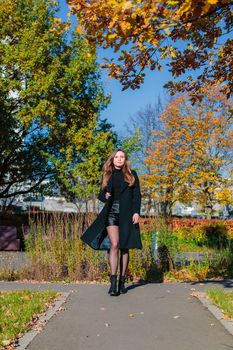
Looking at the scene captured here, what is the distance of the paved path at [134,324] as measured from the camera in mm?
4168

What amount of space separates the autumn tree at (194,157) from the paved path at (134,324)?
722 inches

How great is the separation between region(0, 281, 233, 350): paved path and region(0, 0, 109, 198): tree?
14032 mm

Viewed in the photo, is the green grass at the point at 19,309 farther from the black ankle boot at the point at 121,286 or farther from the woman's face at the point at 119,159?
the woman's face at the point at 119,159

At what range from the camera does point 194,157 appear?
26031mm

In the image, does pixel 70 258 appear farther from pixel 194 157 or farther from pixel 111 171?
pixel 194 157

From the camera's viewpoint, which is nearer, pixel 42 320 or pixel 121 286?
pixel 42 320

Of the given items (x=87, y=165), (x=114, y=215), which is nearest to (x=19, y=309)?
(x=114, y=215)

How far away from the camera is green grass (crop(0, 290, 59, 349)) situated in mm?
4464

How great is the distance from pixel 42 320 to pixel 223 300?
228 cm

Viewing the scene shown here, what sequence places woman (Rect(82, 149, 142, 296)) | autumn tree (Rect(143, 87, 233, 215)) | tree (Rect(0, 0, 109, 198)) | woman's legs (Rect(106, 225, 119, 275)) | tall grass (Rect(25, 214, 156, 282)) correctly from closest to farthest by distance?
woman's legs (Rect(106, 225, 119, 275)) < woman (Rect(82, 149, 142, 296)) < tall grass (Rect(25, 214, 156, 282)) < tree (Rect(0, 0, 109, 198)) < autumn tree (Rect(143, 87, 233, 215))

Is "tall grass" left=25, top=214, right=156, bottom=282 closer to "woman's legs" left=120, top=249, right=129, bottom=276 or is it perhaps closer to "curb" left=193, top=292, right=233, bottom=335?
"woman's legs" left=120, top=249, right=129, bottom=276

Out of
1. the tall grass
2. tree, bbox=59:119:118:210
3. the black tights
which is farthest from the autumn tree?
the black tights

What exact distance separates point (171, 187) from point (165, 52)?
19.4 metres

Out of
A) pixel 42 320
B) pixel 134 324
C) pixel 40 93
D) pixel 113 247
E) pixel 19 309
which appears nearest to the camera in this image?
pixel 134 324
